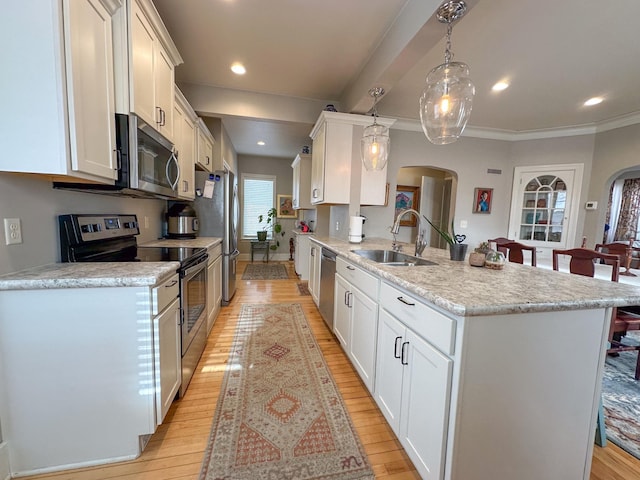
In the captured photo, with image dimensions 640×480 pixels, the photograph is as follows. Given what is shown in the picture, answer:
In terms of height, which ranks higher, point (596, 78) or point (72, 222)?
point (596, 78)

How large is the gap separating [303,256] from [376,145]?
2798mm

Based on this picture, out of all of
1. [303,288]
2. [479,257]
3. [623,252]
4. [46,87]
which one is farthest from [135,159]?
[623,252]

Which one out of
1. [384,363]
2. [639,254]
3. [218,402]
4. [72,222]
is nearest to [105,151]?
[72,222]

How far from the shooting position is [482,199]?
14.2 feet

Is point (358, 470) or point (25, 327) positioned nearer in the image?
point (25, 327)

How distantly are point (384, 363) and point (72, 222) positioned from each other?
2.02 m

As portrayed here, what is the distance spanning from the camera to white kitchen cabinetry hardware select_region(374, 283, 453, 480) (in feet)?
3.37

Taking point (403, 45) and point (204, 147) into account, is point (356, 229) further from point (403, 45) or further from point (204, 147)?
point (204, 147)

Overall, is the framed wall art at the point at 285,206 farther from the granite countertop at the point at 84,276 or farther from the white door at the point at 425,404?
the white door at the point at 425,404

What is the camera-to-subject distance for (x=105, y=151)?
134 cm

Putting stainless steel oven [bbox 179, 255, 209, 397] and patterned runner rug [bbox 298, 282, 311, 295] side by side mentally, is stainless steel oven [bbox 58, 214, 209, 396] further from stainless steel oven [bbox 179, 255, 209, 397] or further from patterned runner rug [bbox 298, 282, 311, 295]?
patterned runner rug [bbox 298, 282, 311, 295]

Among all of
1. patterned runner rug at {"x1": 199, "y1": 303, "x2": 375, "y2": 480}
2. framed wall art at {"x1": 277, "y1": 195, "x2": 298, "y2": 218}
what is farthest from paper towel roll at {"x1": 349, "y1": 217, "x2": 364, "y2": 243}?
framed wall art at {"x1": 277, "y1": 195, "x2": 298, "y2": 218}

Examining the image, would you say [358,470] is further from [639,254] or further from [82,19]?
[639,254]

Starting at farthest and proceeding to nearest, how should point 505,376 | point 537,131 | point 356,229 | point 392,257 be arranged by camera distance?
point 537,131 → point 356,229 → point 392,257 → point 505,376
